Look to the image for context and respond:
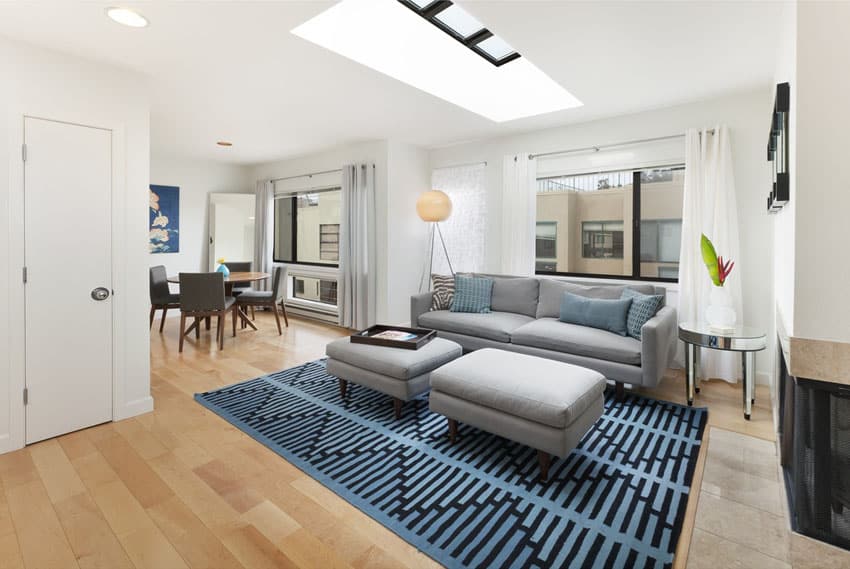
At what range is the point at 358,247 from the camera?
542 centimetres

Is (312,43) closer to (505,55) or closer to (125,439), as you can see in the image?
(505,55)

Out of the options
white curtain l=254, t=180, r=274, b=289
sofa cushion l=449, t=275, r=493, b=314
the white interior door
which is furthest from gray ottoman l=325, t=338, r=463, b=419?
white curtain l=254, t=180, r=274, b=289

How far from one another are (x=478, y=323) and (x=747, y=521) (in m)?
2.50

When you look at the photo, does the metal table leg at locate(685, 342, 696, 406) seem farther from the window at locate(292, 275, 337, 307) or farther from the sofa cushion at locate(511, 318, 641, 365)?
the window at locate(292, 275, 337, 307)

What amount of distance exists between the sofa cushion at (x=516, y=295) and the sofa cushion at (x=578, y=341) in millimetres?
475

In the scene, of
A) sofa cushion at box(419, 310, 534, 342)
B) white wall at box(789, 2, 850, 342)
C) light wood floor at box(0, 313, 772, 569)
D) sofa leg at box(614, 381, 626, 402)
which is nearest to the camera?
white wall at box(789, 2, 850, 342)

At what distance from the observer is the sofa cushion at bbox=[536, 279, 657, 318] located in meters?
3.85

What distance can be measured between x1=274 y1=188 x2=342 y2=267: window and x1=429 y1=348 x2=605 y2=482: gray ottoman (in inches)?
170

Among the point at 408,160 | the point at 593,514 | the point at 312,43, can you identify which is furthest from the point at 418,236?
the point at 593,514

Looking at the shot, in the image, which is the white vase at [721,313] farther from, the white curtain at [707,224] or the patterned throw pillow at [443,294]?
the patterned throw pillow at [443,294]

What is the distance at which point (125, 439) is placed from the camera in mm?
2611

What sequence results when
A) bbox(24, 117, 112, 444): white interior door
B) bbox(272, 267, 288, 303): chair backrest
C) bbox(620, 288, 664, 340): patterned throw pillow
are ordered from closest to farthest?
bbox(24, 117, 112, 444): white interior door, bbox(620, 288, 664, 340): patterned throw pillow, bbox(272, 267, 288, 303): chair backrest

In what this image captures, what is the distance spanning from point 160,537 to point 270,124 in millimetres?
4016

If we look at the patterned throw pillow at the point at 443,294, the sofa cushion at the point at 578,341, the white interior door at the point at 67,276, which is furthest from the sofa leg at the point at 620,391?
the white interior door at the point at 67,276
